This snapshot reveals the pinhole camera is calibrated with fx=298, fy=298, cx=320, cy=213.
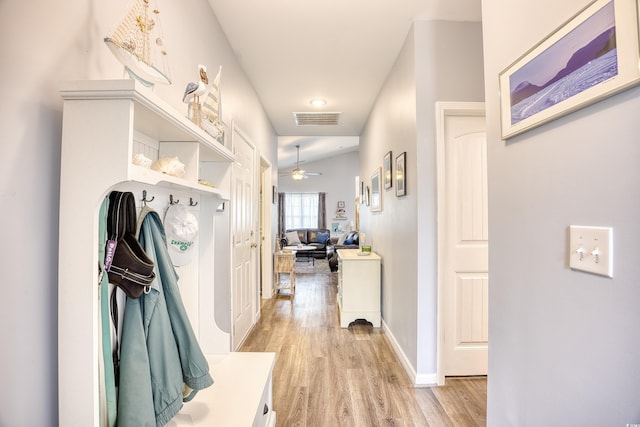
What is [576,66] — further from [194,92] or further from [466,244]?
[466,244]

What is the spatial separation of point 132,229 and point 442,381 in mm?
2230

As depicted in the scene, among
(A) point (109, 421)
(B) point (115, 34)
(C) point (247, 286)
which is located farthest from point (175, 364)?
(C) point (247, 286)

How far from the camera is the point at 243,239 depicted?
2.97 metres

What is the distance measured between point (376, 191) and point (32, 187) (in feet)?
11.1

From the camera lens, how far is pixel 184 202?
1388 millimetres

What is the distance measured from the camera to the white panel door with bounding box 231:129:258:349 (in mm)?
2654

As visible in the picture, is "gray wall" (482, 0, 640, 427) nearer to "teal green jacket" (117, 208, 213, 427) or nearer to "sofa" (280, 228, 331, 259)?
"teal green jacket" (117, 208, 213, 427)

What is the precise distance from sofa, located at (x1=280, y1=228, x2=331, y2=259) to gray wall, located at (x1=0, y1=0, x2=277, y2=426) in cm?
738

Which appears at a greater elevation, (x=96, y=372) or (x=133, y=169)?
(x=133, y=169)

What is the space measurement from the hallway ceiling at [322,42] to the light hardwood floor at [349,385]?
2645mm

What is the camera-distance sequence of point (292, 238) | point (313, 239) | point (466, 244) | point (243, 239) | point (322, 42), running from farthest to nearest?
point (313, 239)
point (292, 238)
point (243, 239)
point (322, 42)
point (466, 244)

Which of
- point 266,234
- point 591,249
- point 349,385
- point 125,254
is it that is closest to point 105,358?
point 125,254

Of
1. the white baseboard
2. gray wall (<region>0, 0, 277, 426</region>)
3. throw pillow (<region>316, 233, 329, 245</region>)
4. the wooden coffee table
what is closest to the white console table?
the white baseboard

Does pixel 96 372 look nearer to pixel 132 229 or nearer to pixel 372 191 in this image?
pixel 132 229
